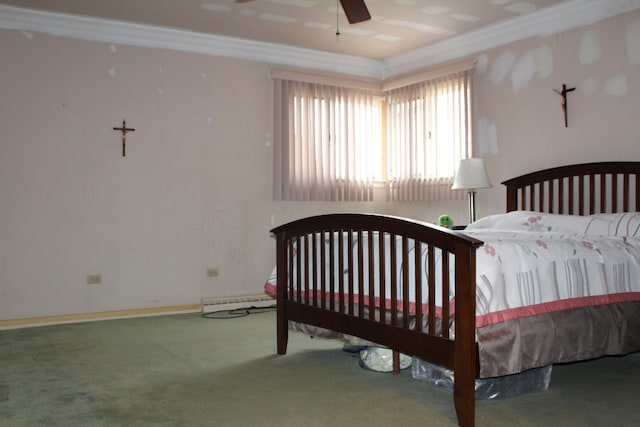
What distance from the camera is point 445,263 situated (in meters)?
2.21

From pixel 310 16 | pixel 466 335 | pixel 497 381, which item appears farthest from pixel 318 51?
pixel 466 335

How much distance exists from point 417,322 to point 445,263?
310 millimetres

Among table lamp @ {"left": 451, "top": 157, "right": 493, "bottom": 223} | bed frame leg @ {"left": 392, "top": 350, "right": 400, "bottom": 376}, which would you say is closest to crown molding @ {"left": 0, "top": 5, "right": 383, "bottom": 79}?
table lamp @ {"left": 451, "top": 157, "right": 493, "bottom": 223}

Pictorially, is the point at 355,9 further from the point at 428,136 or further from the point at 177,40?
the point at 428,136

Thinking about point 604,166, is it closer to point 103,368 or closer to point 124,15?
point 103,368

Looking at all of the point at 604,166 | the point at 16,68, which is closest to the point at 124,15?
the point at 16,68

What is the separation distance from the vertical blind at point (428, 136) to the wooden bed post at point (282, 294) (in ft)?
7.74

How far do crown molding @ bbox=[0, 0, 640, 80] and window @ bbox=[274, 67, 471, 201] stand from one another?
234 millimetres

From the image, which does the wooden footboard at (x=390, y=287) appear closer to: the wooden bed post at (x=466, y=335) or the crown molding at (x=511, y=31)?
the wooden bed post at (x=466, y=335)

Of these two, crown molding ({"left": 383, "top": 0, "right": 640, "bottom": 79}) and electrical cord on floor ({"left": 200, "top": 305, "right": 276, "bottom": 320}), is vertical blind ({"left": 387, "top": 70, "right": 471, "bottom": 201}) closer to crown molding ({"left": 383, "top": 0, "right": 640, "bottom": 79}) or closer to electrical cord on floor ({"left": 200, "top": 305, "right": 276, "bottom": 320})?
crown molding ({"left": 383, "top": 0, "right": 640, "bottom": 79})

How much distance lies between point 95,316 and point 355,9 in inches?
123

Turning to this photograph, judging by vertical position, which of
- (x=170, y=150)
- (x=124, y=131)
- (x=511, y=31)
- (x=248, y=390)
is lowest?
(x=248, y=390)

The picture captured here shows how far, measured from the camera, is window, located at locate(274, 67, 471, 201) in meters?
5.28

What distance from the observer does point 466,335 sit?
211 centimetres
